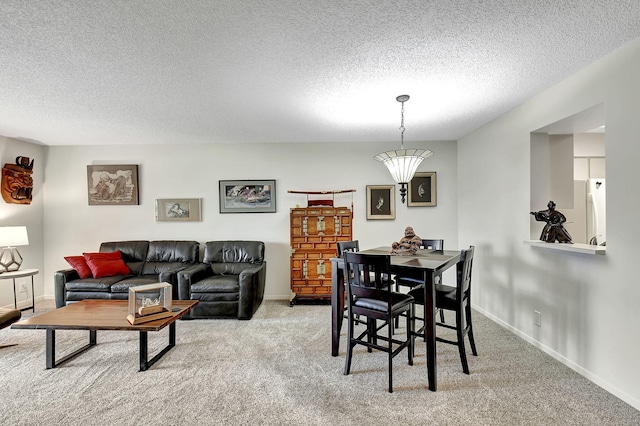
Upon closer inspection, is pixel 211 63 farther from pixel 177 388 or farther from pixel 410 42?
pixel 177 388

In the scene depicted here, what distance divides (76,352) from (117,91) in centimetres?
250

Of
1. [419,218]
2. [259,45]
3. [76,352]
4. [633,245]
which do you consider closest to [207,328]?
[76,352]

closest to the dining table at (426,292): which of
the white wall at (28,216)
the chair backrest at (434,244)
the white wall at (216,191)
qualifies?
the chair backrest at (434,244)

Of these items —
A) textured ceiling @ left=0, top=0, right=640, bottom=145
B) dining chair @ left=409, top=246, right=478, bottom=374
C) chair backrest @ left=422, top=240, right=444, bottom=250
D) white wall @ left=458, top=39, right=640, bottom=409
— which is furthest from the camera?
chair backrest @ left=422, top=240, right=444, bottom=250

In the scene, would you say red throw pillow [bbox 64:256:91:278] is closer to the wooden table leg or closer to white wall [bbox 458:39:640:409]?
the wooden table leg

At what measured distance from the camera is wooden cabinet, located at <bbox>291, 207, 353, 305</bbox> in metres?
4.52

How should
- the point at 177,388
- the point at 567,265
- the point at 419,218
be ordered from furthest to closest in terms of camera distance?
the point at 419,218 < the point at 567,265 < the point at 177,388

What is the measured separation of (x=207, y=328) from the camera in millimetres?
3574

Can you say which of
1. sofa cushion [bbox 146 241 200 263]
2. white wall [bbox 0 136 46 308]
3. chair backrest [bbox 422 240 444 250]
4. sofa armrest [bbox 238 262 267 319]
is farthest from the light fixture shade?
white wall [bbox 0 136 46 308]

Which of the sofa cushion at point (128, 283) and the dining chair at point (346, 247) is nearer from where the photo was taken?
the dining chair at point (346, 247)

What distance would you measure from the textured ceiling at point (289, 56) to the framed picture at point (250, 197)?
55.6 inches

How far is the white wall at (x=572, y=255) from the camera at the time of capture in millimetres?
2119

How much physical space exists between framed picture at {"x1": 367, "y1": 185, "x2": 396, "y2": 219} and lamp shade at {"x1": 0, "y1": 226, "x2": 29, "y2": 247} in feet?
16.3

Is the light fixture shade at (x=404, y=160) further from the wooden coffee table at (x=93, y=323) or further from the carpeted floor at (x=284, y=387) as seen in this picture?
the wooden coffee table at (x=93, y=323)
